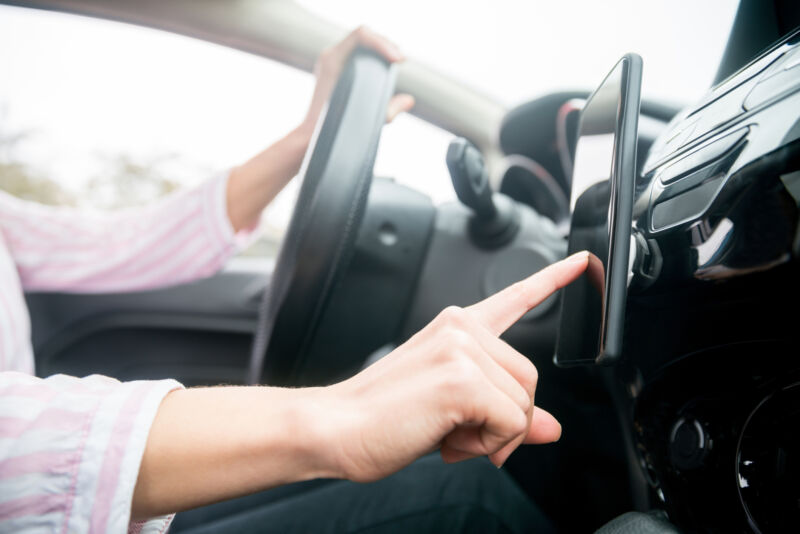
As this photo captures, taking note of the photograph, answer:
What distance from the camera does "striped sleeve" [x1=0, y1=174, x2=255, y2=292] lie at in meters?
0.91

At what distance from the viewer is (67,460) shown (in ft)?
0.92

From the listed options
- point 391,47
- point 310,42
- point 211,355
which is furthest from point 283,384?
point 310,42

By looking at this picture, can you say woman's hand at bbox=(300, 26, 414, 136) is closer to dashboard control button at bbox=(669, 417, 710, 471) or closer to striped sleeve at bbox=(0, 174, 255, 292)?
striped sleeve at bbox=(0, 174, 255, 292)

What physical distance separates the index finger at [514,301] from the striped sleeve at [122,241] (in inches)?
27.8

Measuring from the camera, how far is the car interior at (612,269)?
0.31 meters

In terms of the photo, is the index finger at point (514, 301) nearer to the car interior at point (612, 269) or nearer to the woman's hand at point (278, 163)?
the car interior at point (612, 269)

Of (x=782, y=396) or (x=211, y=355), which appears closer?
(x=782, y=396)

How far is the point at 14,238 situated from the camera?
2.97ft

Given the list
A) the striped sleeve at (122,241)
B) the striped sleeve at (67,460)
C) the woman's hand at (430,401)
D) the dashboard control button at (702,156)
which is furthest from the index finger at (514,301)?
the striped sleeve at (122,241)

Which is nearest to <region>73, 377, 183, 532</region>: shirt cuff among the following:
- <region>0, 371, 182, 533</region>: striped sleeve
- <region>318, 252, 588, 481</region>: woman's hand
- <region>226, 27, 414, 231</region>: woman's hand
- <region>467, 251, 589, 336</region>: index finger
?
<region>0, 371, 182, 533</region>: striped sleeve

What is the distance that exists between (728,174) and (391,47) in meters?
0.43

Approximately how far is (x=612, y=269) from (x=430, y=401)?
174mm

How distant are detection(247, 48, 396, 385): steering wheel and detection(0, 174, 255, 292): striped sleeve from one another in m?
0.40

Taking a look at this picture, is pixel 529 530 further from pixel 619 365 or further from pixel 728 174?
pixel 728 174
